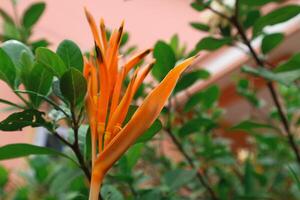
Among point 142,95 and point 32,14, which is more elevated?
point 32,14

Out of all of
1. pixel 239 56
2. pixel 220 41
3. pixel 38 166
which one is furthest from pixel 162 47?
pixel 239 56

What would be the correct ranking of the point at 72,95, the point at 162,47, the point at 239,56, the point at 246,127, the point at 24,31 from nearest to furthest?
the point at 72,95, the point at 162,47, the point at 246,127, the point at 24,31, the point at 239,56

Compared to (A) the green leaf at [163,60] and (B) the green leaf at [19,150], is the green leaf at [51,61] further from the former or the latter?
(A) the green leaf at [163,60]

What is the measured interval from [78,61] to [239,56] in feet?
6.78

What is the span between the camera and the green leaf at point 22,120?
43 cm

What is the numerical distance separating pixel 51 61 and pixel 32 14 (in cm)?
59

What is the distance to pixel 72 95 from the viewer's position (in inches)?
16.7

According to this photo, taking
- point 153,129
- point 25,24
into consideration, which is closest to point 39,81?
point 153,129

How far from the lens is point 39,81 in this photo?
46 cm

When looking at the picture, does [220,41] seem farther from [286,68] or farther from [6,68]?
[6,68]

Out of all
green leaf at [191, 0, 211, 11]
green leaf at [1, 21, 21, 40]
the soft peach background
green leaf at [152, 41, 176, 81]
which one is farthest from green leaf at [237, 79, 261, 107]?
the soft peach background

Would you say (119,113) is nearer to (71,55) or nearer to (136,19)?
(71,55)

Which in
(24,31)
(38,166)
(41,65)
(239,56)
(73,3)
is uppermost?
(73,3)

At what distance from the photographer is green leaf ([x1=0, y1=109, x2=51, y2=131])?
1.42 feet
